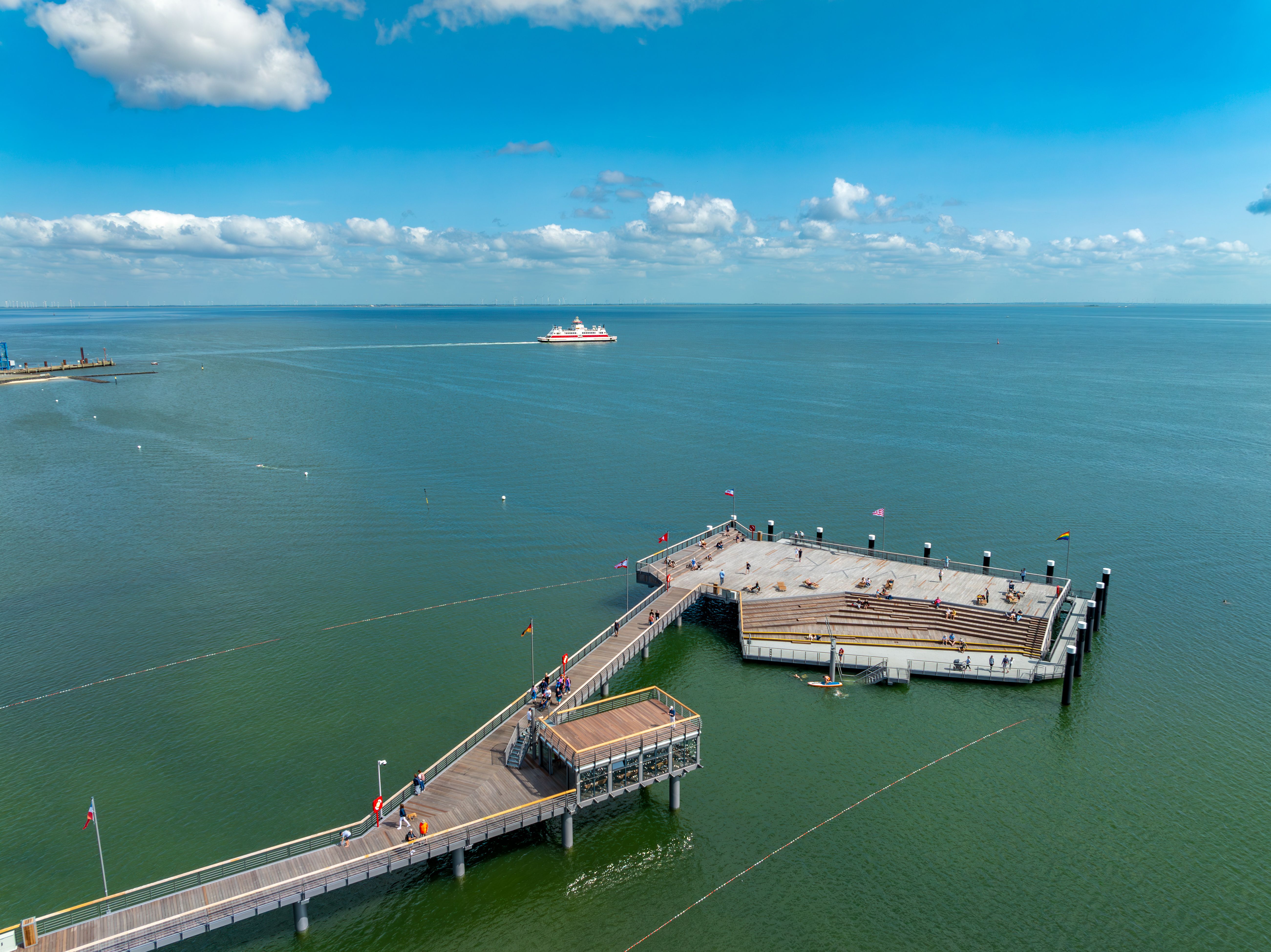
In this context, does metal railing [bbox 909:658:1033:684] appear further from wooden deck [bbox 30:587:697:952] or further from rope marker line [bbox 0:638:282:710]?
rope marker line [bbox 0:638:282:710]

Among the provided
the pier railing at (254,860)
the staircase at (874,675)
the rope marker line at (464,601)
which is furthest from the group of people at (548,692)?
the staircase at (874,675)

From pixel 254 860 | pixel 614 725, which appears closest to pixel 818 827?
pixel 614 725

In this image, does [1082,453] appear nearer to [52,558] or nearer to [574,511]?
[574,511]

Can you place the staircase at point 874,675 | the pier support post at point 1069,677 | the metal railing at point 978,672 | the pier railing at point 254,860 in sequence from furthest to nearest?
the staircase at point 874,675 → the metal railing at point 978,672 → the pier support post at point 1069,677 → the pier railing at point 254,860

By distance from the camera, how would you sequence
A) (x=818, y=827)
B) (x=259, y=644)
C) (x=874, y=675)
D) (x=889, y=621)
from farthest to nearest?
1. (x=889, y=621)
2. (x=259, y=644)
3. (x=874, y=675)
4. (x=818, y=827)

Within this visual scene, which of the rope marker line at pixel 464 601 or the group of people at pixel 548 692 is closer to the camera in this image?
the group of people at pixel 548 692

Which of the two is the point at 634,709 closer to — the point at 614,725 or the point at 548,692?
the point at 614,725

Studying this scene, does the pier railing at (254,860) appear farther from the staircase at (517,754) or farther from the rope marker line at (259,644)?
the rope marker line at (259,644)

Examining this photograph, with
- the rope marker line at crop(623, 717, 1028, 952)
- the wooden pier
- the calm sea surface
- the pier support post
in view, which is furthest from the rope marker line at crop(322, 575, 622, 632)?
the pier support post
